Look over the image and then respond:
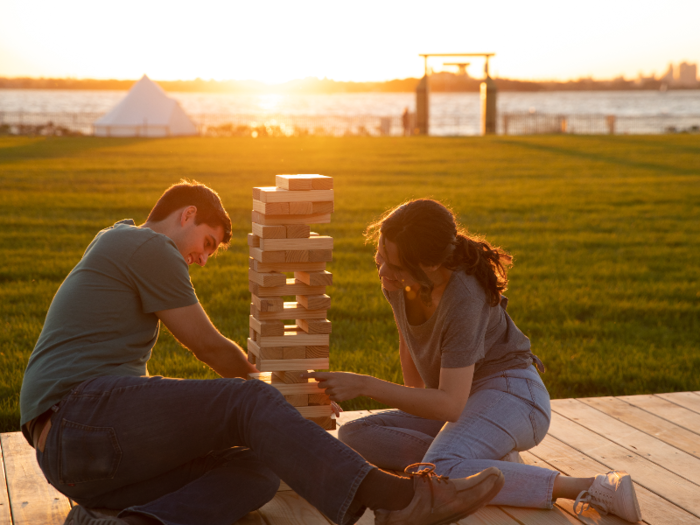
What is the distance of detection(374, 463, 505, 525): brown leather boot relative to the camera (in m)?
2.90

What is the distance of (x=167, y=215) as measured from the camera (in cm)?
338

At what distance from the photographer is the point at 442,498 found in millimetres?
2945

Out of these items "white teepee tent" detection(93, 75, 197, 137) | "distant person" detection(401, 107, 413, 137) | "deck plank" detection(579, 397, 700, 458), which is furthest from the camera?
"distant person" detection(401, 107, 413, 137)

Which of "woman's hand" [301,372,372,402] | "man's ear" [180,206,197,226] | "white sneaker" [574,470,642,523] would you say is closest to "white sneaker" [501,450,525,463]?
"white sneaker" [574,470,642,523]

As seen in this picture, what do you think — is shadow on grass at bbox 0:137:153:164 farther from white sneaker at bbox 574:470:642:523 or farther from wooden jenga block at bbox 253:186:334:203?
white sneaker at bbox 574:470:642:523

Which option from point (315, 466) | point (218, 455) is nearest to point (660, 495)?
point (315, 466)

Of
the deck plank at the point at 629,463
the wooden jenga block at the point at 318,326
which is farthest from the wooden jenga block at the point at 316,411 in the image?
the deck plank at the point at 629,463

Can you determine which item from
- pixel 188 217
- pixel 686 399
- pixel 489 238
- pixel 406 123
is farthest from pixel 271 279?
pixel 406 123

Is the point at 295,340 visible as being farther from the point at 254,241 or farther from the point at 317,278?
the point at 254,241

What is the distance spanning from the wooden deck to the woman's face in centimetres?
106

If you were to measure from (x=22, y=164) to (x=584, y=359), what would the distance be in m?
19.2

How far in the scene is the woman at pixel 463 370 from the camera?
10.8 feet

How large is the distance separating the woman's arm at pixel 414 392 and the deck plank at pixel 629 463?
1063 mm

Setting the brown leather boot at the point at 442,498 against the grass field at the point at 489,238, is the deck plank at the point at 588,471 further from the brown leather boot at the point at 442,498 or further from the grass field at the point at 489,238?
the grass field at the point at 489,238
